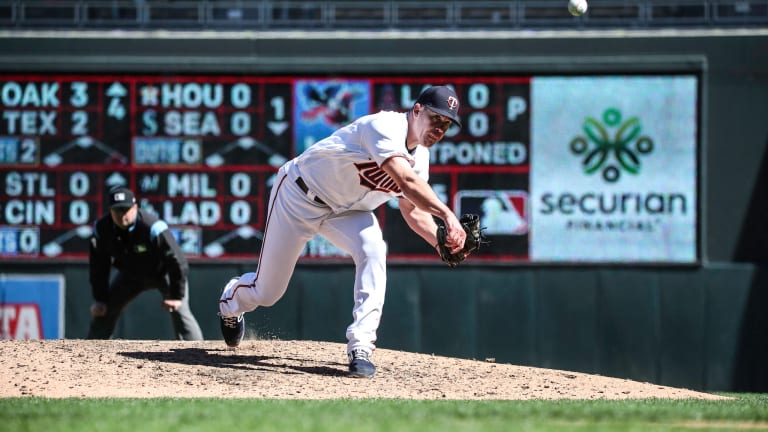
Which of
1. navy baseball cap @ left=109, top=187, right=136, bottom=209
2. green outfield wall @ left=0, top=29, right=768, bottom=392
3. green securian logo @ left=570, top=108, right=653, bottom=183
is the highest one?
green securian logo @ left=570, top=108, right=653, bottom=183

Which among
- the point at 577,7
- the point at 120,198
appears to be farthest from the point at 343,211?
the point at 577,7

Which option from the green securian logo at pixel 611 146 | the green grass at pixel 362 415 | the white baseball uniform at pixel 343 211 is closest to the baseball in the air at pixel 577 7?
the green securian logo at pixel 611 146

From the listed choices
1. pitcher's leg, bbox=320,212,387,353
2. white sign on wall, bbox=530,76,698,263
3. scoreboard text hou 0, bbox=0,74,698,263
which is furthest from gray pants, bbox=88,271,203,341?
white sign on wall, bbox=530,76,698,263

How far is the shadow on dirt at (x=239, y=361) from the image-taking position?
7.08 m

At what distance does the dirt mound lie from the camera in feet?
21.6

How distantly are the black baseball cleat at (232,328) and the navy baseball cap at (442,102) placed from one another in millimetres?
1828

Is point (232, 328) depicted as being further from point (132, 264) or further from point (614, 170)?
point (614, 170)

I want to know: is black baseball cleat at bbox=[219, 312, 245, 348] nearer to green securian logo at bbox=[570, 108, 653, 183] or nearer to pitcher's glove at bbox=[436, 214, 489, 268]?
pitcher's glove at bbox=[436, 214, 489, 268]

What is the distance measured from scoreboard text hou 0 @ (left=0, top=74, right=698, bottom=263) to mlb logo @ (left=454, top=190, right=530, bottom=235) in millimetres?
13

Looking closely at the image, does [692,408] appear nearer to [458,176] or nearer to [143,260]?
[143,260]

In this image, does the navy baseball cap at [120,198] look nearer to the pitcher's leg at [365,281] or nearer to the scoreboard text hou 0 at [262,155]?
the scoreboard text hou 0 at [262,155]

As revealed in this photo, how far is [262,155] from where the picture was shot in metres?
11.7

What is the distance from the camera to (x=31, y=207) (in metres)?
11.7

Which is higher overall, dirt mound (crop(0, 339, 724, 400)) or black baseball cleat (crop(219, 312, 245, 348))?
black baseball cleat (crop(219, 312, 245, 348))
